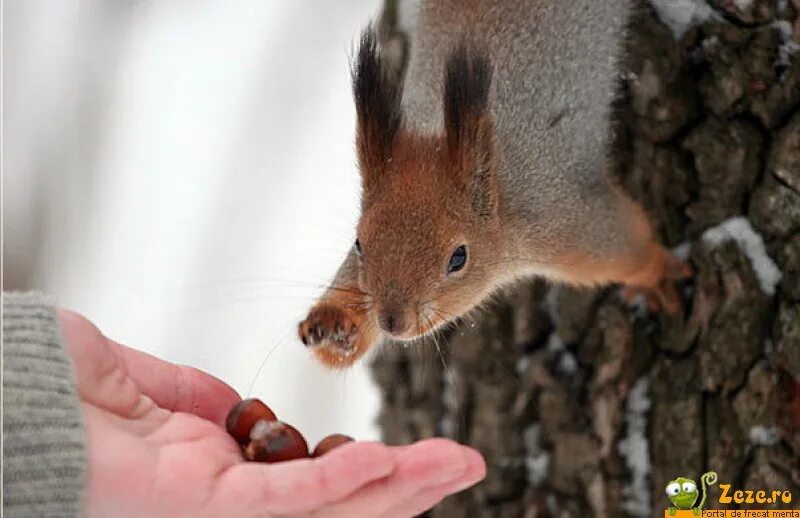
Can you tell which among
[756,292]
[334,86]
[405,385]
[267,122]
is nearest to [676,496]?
[756,292]

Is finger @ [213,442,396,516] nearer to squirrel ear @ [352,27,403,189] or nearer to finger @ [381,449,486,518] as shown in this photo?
finger @ [381,449,486,518]

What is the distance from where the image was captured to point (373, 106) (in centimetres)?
115

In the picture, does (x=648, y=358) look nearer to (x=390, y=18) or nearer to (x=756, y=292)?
(x=756, y=292)

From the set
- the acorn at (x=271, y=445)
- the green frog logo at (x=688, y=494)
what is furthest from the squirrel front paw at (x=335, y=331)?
the green frog logo at (x=688, y=494)

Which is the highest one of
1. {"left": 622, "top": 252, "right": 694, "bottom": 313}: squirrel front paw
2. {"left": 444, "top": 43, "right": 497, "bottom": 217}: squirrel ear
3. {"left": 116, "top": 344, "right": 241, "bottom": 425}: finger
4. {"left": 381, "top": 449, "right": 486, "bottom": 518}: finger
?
{"left": 444, "top": 43, "right": 497, "bottom": 217}: squirrel ear

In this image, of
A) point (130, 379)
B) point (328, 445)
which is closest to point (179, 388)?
point (130, 379)

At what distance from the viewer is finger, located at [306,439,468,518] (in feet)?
2.98

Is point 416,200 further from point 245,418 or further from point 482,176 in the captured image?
point 245,418

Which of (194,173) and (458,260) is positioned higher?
(194,173)

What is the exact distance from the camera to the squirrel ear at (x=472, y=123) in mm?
1107

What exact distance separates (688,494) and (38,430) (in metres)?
0.92

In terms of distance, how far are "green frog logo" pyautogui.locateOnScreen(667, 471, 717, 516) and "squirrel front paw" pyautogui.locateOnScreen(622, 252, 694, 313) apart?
252mm

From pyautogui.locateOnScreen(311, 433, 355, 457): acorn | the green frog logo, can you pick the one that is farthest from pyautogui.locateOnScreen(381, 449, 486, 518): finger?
the green frog logo

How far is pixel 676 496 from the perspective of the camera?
4.58 feet
